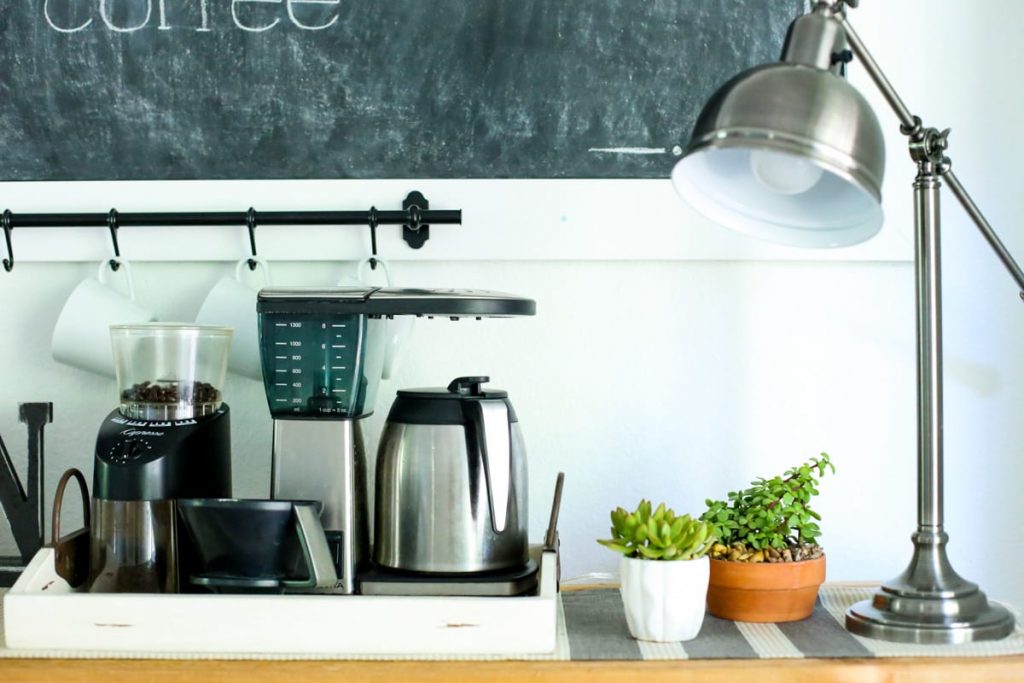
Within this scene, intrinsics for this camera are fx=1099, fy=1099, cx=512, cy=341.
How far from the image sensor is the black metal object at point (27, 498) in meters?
1.16

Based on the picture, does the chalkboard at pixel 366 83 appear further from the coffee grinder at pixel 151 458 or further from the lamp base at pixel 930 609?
the lamp base at pixel 930 609

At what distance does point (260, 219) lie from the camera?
1263 mm

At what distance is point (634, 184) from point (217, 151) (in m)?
0.49

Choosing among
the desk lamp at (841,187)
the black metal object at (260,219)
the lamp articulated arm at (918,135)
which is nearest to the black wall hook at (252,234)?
the black metal object at (260,219)

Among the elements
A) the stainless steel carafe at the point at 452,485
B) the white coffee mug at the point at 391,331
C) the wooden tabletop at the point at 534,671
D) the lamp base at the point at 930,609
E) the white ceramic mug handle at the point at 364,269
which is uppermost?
the white ceramic mug handle at the point at 364,269

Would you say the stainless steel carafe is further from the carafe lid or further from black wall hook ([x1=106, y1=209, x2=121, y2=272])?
black wall hook ([x1=106, y1=209, x2=121, y2=272])

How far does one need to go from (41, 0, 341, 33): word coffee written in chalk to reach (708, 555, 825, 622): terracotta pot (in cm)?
77

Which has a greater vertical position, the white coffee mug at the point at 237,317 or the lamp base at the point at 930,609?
the white coffee mug at the point at 237,317

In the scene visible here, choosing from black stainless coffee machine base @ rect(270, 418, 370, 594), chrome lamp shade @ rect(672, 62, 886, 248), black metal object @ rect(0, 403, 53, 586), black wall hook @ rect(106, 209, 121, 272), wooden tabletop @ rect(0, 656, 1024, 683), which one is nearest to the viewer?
chrome lamp shade @ rect(672, 62, 886, 248)

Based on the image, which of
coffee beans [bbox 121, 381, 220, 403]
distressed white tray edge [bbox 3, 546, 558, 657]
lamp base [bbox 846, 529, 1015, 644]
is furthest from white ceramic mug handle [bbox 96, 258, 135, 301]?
lamp base [bbox 846, 529, 1015, 644]

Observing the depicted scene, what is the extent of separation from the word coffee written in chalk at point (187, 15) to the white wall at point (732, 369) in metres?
0.28

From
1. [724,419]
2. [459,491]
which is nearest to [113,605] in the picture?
[459,491]

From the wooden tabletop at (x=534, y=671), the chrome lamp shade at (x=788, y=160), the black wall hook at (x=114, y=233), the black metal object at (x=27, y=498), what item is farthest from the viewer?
the black wall hook at (x=114, y=233)

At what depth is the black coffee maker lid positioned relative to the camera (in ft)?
3.39
